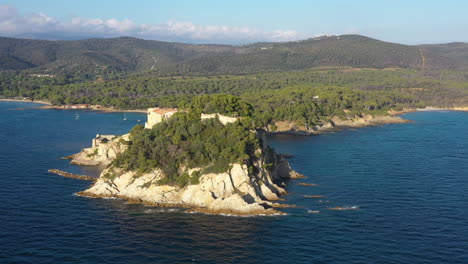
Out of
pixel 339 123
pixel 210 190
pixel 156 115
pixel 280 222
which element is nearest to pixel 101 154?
pixel 156 115

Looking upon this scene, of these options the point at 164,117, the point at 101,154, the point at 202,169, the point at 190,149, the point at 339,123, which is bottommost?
the point at 101,154

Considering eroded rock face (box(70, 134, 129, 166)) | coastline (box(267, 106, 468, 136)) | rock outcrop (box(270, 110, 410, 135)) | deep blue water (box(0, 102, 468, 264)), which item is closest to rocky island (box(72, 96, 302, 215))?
deep blue water (box(0, 102, 468, 264))

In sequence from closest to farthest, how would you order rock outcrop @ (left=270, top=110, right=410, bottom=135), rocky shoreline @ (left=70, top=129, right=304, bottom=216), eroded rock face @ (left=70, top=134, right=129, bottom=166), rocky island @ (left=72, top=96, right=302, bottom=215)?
rocky shoreline @ (left=70, top=129, right=304, bottom=216)
rocky island @ (left=72, top=96, right=302, bottom=215)
eroded rock face @ (left=70, top=134, right=129, bottom=166)
rock outcrop @ (left=270, top=110, right=410, bottom=135)

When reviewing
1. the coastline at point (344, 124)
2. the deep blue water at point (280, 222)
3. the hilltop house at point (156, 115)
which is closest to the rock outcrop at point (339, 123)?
the coastline at point (344, 124)

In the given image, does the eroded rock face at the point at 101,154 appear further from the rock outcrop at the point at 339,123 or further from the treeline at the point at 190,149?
the rock outcrop at the point at 339,123

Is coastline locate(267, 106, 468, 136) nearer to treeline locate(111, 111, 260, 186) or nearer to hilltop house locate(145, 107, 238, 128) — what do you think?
hilltop house locate(145, 107, 238, 128)

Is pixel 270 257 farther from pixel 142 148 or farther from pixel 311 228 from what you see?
pixel 142 148

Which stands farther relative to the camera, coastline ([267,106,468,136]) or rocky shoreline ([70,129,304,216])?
coastline ([267,106,468,136])

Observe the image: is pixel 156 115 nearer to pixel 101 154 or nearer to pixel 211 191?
pixel 101 154
